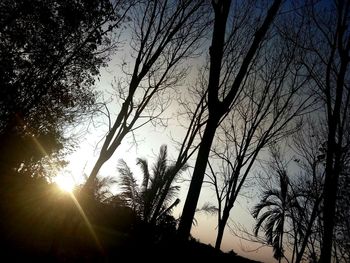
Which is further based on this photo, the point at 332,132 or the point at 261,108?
the point at 261,108

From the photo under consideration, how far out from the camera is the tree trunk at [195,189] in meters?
4.44

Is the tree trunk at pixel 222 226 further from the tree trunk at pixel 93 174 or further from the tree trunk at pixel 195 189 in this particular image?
the tree trunk at pixel 195 189

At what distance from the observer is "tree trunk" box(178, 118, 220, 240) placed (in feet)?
14.6

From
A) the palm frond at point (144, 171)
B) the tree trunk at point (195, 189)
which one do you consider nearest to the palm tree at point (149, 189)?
the palm frond at point (144, 171)

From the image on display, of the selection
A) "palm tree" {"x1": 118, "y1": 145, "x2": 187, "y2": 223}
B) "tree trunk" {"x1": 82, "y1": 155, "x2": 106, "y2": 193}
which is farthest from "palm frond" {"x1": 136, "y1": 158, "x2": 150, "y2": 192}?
"tree trunk" {"x1": 82, "y1": 155, "x2": 106, "y2": 193}

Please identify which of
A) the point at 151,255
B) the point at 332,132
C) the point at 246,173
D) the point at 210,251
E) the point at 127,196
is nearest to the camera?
the point at 332,132

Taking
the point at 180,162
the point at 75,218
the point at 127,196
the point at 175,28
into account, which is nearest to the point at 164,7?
the point at 175,28

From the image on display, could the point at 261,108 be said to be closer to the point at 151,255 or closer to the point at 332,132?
the point at 332,132

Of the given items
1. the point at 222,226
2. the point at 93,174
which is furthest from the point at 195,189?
the point at 222,226

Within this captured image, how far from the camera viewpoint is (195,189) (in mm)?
4539

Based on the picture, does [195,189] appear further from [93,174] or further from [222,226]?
[222,226]

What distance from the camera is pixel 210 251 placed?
375 inches

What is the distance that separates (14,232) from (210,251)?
220 inches

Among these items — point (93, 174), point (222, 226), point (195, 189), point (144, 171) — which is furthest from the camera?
point (144, 171)
